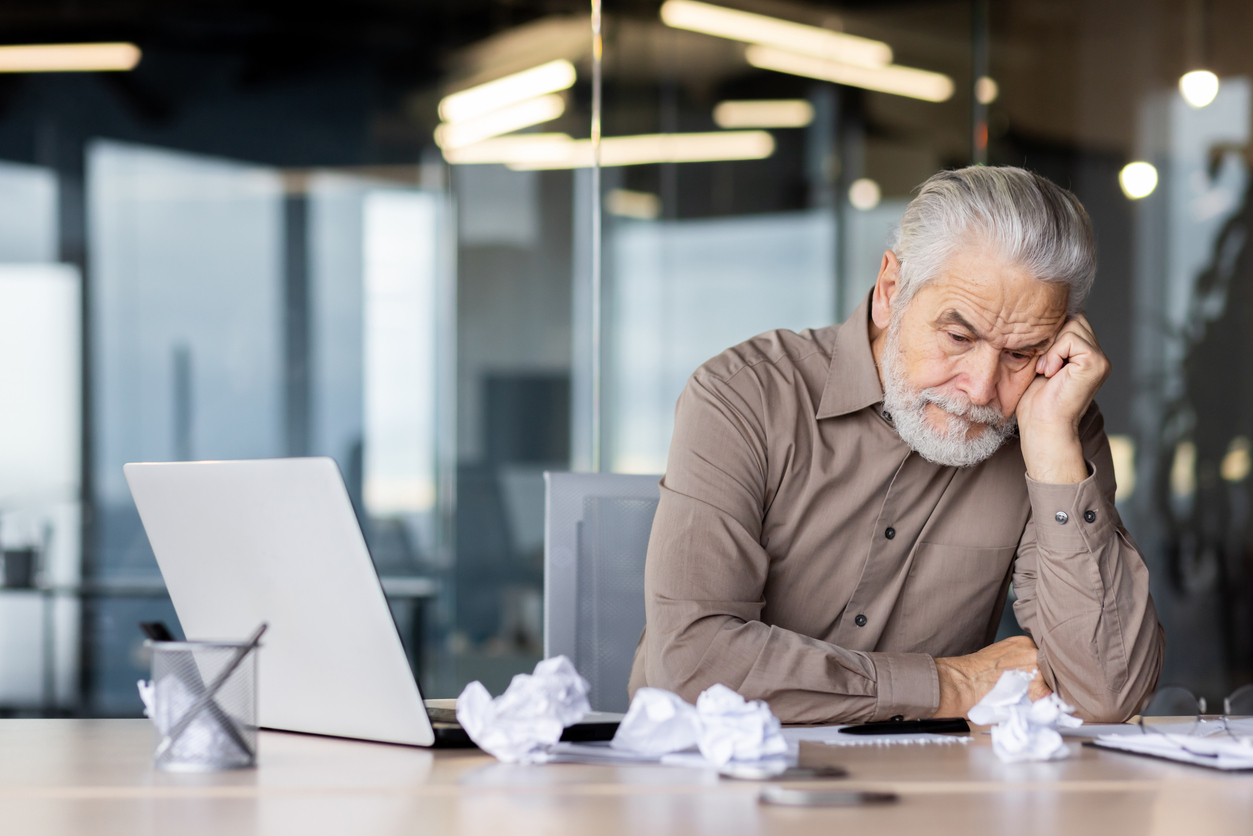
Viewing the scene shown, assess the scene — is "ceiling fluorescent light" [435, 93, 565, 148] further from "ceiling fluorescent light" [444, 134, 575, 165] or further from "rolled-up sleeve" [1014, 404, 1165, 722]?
"rolled-up sleeve" [1014, 404, 1165, 722]

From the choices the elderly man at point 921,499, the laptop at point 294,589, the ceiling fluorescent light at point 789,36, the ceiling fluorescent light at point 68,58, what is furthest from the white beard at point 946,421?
the ceiling fluorescent light at point 68,58

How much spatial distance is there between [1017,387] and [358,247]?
3080 millimetres

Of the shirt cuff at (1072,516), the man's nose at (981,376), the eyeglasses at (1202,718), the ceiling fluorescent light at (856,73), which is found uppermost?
the ceiling fluorescent light at (856,73)

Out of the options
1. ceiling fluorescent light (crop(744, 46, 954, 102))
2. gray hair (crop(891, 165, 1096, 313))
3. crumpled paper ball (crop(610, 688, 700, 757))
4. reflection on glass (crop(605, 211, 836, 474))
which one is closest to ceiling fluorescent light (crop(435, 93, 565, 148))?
reflection on glass (crop(605, 211, 836, 474))

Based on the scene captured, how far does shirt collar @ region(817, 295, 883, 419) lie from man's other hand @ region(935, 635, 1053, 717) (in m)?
0.39

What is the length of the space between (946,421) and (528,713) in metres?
0.81

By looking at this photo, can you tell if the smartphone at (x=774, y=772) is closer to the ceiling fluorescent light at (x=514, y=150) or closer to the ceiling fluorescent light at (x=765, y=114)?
the ceiling fluorescent light at (x=514, y=150)

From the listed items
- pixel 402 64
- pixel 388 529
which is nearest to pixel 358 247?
pixel 402 64

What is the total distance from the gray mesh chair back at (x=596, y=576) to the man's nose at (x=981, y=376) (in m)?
0.46

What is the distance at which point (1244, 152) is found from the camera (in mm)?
4035

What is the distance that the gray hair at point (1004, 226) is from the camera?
1556 millimetres

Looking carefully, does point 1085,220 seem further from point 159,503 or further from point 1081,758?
point 159,503

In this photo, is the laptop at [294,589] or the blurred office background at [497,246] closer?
the laptop at [294,589]

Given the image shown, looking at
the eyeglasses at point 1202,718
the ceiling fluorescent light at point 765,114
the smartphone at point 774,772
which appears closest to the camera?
the smartphone at point 774,772
